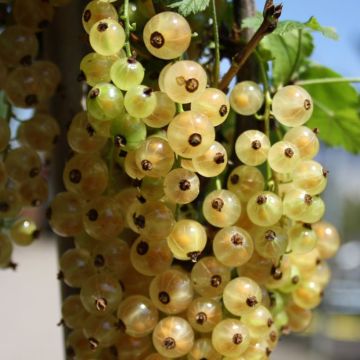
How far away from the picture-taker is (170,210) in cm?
48

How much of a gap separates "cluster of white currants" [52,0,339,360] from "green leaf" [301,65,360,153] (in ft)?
0.91

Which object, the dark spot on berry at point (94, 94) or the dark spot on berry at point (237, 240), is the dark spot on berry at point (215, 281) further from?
the dark spot on berry at point (94, 94)

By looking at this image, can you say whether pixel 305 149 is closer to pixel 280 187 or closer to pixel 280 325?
pixel 280 187

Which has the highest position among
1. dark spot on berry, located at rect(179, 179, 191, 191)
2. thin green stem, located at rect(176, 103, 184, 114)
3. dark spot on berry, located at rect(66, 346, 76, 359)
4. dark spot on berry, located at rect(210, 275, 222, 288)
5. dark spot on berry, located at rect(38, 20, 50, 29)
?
dark spot on berry, located at rect(38, 20, 50, 29)

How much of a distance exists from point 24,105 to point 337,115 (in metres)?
0.40

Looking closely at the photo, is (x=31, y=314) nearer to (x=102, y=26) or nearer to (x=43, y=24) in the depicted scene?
(x=43, y=24)

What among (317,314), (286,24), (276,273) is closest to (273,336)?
(276,273)

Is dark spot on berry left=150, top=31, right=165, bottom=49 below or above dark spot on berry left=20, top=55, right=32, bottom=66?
below

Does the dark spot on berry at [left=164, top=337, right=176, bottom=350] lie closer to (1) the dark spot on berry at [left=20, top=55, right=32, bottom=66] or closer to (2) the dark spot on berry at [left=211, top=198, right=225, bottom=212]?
(2) the dark spot on berry at [left=211, top=198, right=225, bottom=212]

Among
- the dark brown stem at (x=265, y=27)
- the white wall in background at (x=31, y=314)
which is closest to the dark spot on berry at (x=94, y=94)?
the dark brown stem at (x=265, y=27)

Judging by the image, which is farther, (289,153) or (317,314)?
(317,314)

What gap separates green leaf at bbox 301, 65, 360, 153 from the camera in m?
0.80

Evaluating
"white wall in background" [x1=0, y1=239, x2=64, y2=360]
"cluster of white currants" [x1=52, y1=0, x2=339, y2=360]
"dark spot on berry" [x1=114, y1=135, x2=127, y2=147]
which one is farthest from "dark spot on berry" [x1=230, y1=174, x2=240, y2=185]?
"white wall in background" [x1=0, y1=239, x2=64, y2=360]

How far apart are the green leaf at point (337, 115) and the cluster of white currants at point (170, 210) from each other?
0.91 ft
